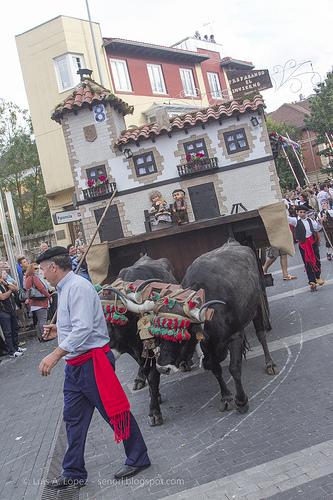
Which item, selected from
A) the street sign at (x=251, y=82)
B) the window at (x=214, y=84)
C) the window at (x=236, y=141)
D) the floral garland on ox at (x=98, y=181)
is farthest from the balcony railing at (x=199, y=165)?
the window at (x=214, y=84)

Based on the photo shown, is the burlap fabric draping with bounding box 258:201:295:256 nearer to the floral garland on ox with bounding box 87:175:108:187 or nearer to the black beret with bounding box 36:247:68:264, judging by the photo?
the black beret with bounding box 36:247:68:264

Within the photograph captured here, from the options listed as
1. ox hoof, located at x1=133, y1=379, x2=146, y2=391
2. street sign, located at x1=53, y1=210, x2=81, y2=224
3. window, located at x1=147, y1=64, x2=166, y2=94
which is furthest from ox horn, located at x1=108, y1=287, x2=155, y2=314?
window, located at x1=147, y1=64, x2=166, y2=94

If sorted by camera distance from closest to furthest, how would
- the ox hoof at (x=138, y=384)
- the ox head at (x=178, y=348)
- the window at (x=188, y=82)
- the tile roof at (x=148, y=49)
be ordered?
the ox head at (x=178, y=348)
the ox hoof at (x=138, y=384)
the tile roof at (x=148, y=49)
the window at (x=188, y=82)

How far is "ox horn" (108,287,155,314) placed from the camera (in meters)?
5.43

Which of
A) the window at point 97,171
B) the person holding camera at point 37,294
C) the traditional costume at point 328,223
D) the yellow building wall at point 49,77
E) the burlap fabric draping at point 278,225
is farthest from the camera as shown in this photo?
the yellow building wall at point 49,77

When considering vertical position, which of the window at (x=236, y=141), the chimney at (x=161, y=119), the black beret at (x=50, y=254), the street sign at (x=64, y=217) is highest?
the chimney at (x=161, y=119)

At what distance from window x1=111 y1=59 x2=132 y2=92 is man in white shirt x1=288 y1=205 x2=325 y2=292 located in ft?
62.0

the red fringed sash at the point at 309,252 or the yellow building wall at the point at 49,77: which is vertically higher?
the yellow building wall at the point at 49,77

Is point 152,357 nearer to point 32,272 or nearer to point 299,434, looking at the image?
point 299,434

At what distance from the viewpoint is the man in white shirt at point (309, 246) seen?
11.4m

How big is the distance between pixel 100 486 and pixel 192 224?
14.4ft

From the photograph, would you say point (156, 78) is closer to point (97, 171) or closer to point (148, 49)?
point (148, 49)

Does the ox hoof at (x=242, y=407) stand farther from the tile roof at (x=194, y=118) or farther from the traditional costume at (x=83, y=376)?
the tile roof at (x=194, y=118)

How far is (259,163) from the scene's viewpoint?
19.6 metres
